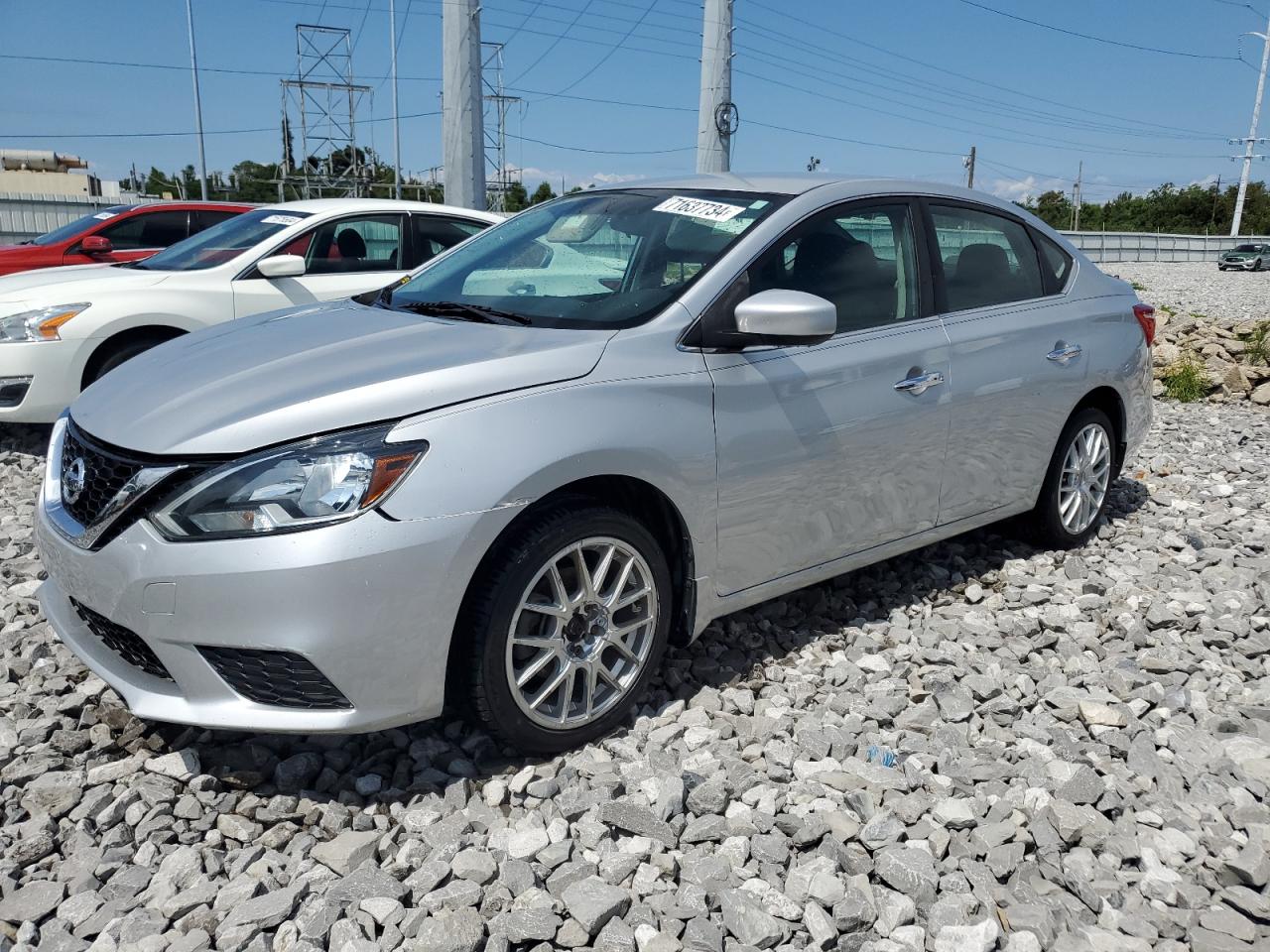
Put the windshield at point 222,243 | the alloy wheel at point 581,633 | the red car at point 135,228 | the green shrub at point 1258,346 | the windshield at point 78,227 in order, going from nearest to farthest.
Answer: the alloy wheel at point 581,633, the windshield at point 222,243, the green shrub at point 1258,346, the red car at point 135,228, the windshield at point 78,227

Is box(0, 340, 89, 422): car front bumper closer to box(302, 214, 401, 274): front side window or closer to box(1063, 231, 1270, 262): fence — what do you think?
box(302, 214, 401, 274): front side window

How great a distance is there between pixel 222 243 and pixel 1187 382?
7.98m

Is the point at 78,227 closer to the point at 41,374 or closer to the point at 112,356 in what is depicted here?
the point at 112,356

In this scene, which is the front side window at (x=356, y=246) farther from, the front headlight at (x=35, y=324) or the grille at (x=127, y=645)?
the grille at (x=127, y=645)

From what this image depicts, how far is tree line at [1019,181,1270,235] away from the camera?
74.1m

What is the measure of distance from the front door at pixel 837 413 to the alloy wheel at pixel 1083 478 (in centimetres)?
113

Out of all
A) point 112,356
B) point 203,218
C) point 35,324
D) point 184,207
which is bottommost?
point 112,356

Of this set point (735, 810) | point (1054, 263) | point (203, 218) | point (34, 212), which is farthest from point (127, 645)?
point (34, 212)

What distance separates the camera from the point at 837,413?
3531 mm

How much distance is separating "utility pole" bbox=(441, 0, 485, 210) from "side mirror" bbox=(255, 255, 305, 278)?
661 cm

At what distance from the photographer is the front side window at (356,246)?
717 centimetres

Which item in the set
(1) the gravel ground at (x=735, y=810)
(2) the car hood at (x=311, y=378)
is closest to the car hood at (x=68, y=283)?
(1) the gravel ground at (x=735, y=810)

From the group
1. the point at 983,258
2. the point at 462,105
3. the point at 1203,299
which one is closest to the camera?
the point at 983,258

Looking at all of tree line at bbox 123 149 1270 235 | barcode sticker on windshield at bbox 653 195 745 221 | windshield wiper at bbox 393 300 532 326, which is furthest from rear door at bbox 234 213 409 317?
tree line at bbox 123 149 1270 235
